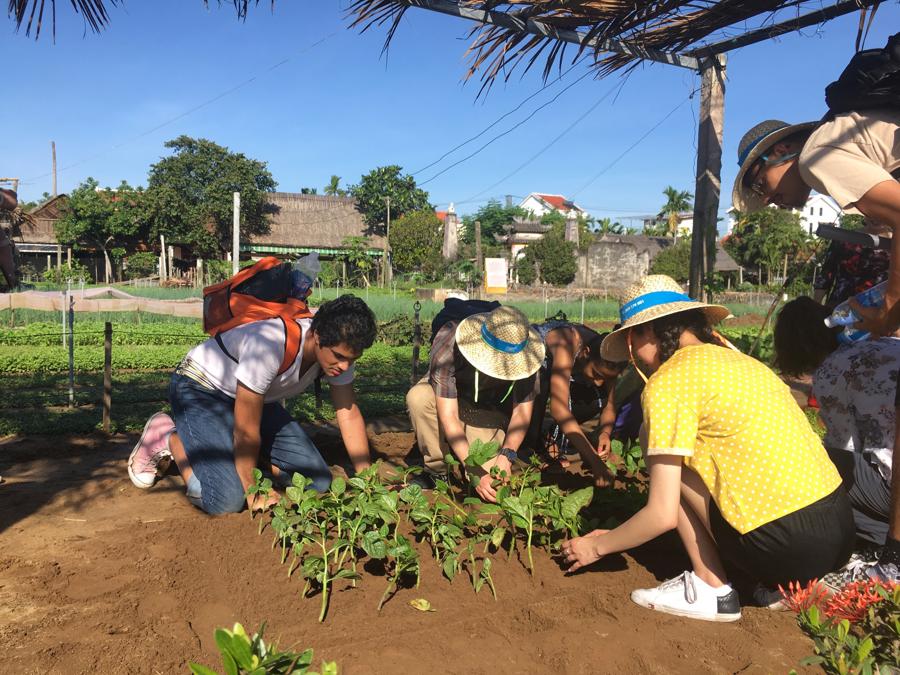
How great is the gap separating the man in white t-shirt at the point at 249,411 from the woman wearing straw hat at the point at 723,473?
136 cm

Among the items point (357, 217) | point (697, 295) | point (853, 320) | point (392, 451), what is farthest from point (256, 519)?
point (357, 217)

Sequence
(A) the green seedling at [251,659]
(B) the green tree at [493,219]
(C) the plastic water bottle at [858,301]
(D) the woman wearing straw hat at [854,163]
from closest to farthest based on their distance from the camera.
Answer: (A) the green seedling at [251,659] → (D) the woman wearing straw hat at [854,163] → (C) the plastic water bottle at [858,301] → (B) the green tree at [493,219]

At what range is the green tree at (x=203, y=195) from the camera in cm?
3203

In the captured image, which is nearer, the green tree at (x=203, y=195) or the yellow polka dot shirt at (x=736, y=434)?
the yellow polka dot shirt at (x=736, y=434)

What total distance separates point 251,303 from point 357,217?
36.7 meters

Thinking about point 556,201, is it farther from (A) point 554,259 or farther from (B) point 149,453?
(B) point 149,453

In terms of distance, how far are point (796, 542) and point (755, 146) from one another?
1426 mm

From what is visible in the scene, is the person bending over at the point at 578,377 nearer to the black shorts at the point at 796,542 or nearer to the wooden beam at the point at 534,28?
the black shorts at the point at 796,542

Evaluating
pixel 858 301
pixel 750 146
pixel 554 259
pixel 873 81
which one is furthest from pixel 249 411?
pixel 554 259

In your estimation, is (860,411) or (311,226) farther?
(311,226)

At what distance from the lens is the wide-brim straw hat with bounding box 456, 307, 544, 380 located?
3357mm

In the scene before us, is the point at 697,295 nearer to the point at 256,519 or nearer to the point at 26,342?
the point at 256,519

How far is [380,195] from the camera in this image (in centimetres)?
3931

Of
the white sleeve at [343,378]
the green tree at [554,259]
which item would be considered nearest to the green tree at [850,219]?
the white sleeve at [343,378]
